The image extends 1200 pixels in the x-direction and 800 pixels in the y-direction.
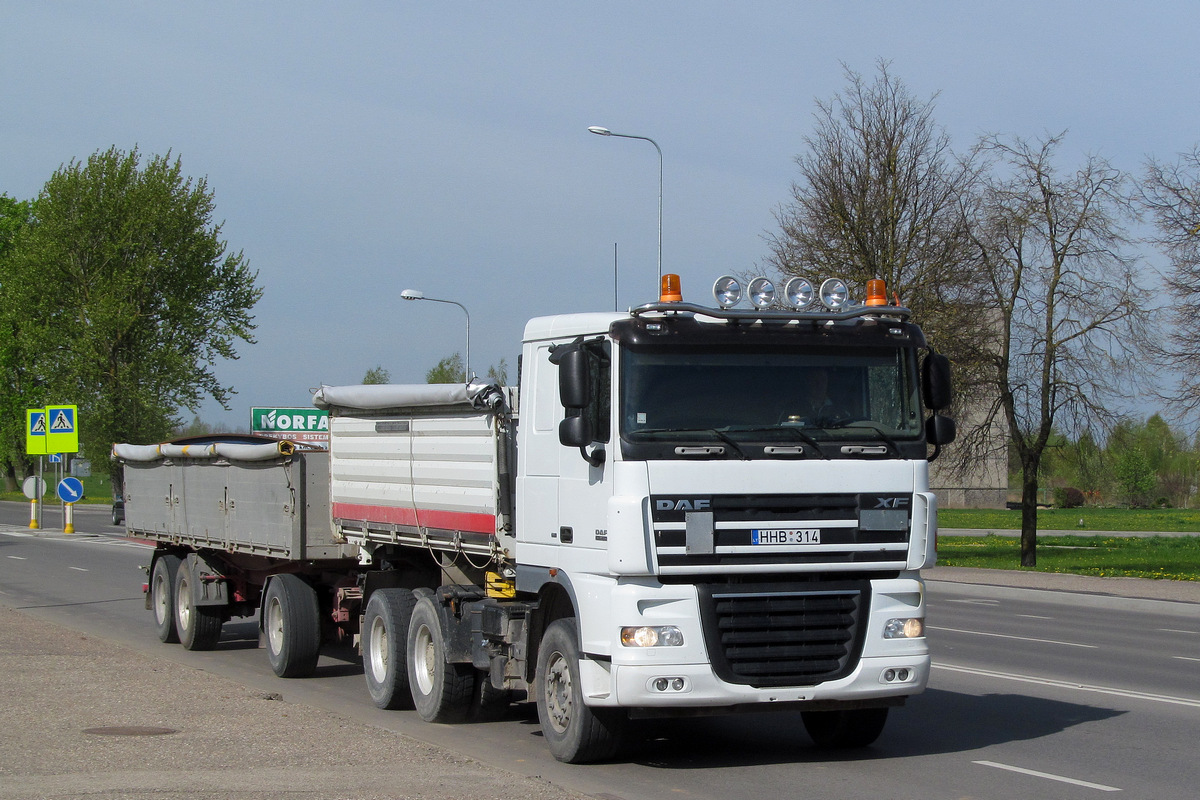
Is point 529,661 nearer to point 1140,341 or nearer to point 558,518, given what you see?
point 558,518

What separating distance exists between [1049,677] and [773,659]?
225 inches

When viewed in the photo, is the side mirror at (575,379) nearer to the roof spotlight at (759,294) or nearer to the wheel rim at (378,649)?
the roof spotlight at (759,294)

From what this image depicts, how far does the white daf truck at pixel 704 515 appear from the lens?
766cm

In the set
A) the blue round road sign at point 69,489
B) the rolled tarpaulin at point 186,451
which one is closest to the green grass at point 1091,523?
the blue round road sign at point 69,489

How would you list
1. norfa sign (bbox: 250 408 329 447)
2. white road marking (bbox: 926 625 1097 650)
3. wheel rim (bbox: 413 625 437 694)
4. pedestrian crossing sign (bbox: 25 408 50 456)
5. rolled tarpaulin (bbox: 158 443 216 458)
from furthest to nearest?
pedestrian crossing sign (bbox: 25 408 50 456)
norfa sign (bbox: 250 408 329 447)
white road marking (bbox: 926 625 1097 650)
rolled tarpaulin (bbox: 158 443 216 458)
wheel rim (bbox: 413 625 437 694)

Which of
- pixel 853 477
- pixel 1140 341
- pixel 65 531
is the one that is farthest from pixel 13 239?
pixel 853 477

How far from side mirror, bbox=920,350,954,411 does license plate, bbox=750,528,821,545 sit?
1219 mm

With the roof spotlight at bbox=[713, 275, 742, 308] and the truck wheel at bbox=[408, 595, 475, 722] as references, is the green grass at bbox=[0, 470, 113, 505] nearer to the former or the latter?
the truck wheel at bbox=[408, 595, 475, 722]

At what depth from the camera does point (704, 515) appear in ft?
25.1

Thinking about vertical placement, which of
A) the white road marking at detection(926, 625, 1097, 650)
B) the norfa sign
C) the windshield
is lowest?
the white road marking at detection(926, 625, 1097, 650)

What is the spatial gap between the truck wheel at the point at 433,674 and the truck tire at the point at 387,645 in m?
0.12

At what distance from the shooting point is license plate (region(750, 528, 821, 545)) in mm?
7789

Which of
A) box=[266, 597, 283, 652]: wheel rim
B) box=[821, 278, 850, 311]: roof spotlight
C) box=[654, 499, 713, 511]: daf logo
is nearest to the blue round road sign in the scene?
box=[266, 597, 283, 652]: wheel rim

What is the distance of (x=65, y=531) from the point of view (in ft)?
136
